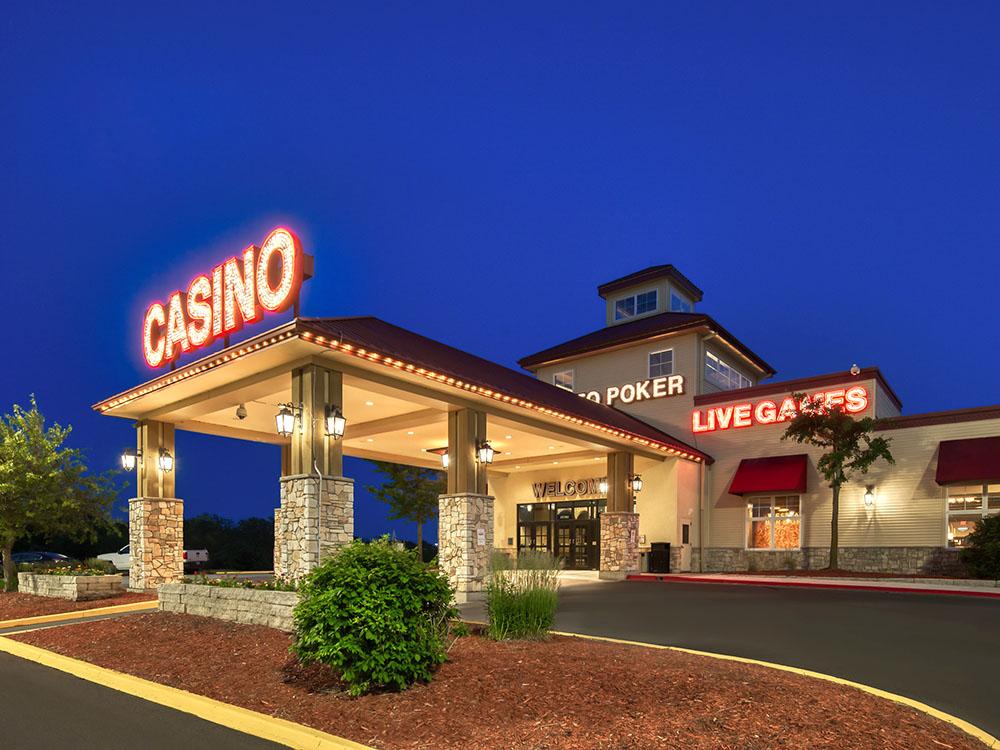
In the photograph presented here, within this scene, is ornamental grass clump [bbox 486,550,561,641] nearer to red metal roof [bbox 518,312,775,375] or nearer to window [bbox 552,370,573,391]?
red metal roof [bbox 518,312,775,375]

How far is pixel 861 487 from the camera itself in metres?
24.9

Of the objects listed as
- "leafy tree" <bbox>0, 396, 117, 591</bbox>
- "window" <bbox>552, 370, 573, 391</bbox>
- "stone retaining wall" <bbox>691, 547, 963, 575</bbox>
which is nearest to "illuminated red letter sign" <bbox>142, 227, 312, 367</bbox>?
"leafy tree" <bbox>0, 396, 117, 591</bbox>

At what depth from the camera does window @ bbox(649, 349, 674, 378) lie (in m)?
29.9

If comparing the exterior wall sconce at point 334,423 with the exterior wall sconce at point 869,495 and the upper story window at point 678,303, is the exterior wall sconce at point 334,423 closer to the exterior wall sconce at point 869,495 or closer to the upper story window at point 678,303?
the exterior wall sconce at point 869,495

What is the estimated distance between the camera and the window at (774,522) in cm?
2612

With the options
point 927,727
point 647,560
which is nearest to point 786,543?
point 647,560

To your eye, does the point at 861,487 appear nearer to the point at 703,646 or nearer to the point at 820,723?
the point at 703,646

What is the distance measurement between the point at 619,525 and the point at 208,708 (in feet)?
60.3

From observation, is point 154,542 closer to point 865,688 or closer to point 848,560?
point 865,688

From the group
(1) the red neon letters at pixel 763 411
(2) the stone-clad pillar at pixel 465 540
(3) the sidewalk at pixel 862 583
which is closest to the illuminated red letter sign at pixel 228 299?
(2) the stone-clad pillar at pixel 465 540

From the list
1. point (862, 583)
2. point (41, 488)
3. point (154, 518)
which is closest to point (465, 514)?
point (154, 518)

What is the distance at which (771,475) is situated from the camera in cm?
2573

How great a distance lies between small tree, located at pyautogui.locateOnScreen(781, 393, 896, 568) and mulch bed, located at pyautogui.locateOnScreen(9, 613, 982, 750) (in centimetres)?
1679

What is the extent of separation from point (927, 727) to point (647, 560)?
21.4 m
